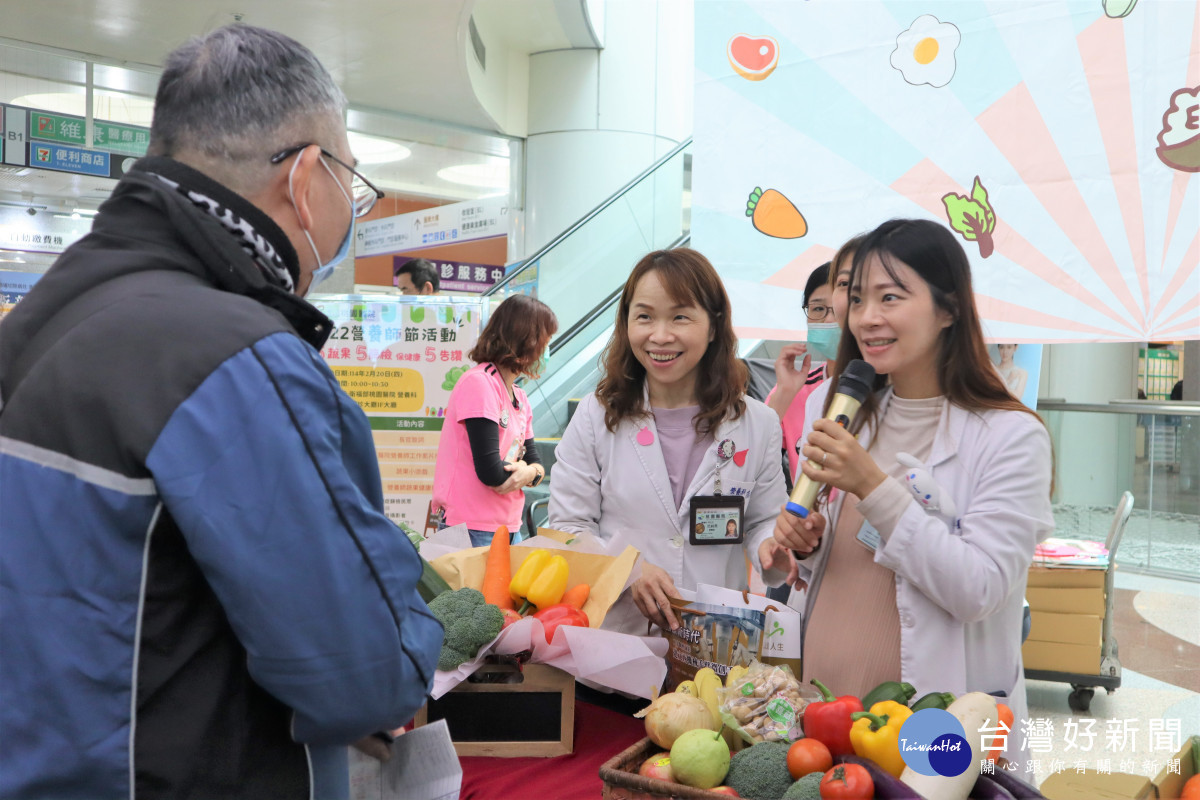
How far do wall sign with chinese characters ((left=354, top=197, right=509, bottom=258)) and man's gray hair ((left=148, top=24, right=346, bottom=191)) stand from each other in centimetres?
986

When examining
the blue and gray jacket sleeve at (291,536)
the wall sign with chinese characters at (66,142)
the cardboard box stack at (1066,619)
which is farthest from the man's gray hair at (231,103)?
the wall sign with chinese characters at (66,142)

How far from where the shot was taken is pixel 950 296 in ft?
5.27

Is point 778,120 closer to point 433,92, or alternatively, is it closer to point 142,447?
point 142,447

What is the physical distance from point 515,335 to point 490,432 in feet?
1.37

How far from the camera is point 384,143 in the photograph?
1048 centimetres

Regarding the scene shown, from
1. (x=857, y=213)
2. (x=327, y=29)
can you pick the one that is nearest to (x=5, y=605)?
(x=857, y=213)

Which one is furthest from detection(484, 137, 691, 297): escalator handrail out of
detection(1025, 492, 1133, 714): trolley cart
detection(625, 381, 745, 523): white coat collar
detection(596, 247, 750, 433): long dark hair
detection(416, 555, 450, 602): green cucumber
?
detection(416, 555, 450, 602): green cucumber

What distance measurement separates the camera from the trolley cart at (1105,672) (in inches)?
147

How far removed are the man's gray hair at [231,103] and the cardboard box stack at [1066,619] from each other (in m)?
3.70

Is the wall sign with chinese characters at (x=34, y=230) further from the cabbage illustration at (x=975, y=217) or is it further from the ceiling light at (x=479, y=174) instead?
the cabbage illustration at (x=975, y=217)

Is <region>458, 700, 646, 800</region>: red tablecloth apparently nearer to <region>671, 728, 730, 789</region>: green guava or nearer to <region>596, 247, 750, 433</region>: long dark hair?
<region>671, 728, 730, 789</region>: green guava

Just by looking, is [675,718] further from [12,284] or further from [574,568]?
[12,284]

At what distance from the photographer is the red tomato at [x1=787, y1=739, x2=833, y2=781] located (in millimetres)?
1171

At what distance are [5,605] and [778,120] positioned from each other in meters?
3.06
